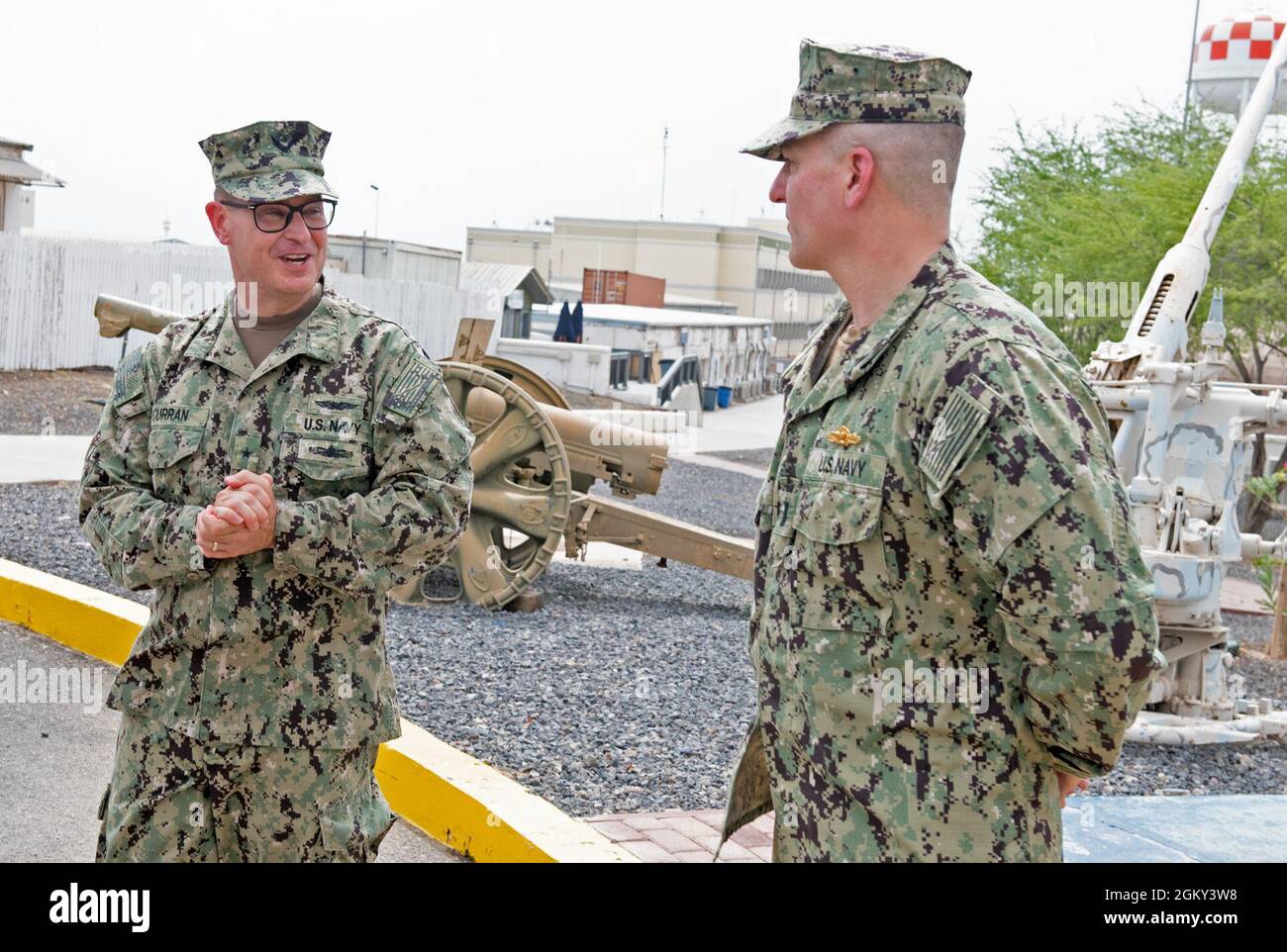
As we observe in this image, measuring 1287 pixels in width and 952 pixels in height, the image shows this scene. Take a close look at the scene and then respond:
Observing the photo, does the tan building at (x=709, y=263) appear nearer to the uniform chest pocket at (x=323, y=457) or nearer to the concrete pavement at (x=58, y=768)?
the concrete pavement at (x=58, y=768)

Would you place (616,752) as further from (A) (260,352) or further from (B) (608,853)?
(A) (260,352)

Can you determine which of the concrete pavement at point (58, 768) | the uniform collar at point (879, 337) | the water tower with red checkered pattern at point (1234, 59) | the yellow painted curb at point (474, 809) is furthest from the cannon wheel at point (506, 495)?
the water tower with red checkered pattern at point (1234, 59)

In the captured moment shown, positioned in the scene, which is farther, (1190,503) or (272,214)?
(1190,503)

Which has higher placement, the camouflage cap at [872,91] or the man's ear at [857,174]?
the camouflage cap at [872,91]

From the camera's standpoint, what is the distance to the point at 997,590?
7.00 ft

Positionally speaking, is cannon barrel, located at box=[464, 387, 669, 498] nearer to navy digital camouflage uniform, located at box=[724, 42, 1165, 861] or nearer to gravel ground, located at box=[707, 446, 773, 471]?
navy digital camouflage uniform, located at box=[724, 42, 1165, 861]

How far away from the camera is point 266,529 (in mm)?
2807

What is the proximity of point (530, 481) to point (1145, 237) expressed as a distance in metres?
13.8

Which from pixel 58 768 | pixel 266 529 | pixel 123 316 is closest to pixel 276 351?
pixel 266 529

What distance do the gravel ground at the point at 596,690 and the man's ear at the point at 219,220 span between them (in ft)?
7.54

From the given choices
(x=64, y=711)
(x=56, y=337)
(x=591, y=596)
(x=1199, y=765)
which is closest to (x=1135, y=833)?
(x=1199, y=765)

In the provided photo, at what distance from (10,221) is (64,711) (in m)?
24.9

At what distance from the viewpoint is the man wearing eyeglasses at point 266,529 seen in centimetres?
286

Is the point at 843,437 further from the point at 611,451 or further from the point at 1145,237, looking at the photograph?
the point at 1145,237
